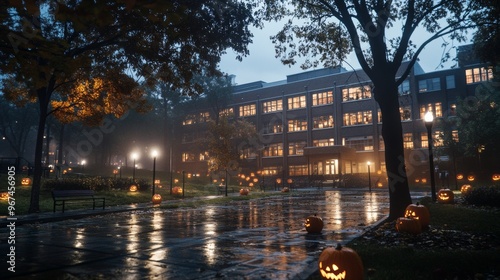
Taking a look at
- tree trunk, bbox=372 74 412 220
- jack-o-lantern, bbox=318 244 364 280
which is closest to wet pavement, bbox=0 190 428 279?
jack-o-lantern, bbox=318 244 364 280

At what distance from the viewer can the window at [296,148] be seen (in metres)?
58.1

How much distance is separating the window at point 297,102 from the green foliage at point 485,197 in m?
45.4

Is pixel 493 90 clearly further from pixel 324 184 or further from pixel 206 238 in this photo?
pixel 206 238

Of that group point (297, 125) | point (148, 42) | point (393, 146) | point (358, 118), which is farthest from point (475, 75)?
point (148, 42)

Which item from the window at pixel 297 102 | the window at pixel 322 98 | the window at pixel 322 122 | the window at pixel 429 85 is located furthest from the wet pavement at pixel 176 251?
the window at pixel 297 102

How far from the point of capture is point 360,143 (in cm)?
5281

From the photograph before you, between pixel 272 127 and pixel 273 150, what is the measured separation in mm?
4132

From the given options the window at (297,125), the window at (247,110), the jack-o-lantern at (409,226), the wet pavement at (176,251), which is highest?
the window at (247,110)

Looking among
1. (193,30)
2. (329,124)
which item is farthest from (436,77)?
(193,30)

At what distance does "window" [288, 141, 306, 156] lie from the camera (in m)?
58.1

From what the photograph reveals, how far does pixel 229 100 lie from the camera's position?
206 feet

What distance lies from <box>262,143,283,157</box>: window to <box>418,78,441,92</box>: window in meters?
23.1

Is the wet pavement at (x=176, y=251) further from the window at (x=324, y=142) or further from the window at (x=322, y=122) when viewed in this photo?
the window at (x=322, y=122)

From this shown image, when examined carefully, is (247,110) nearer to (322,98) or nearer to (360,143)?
(322,98)
